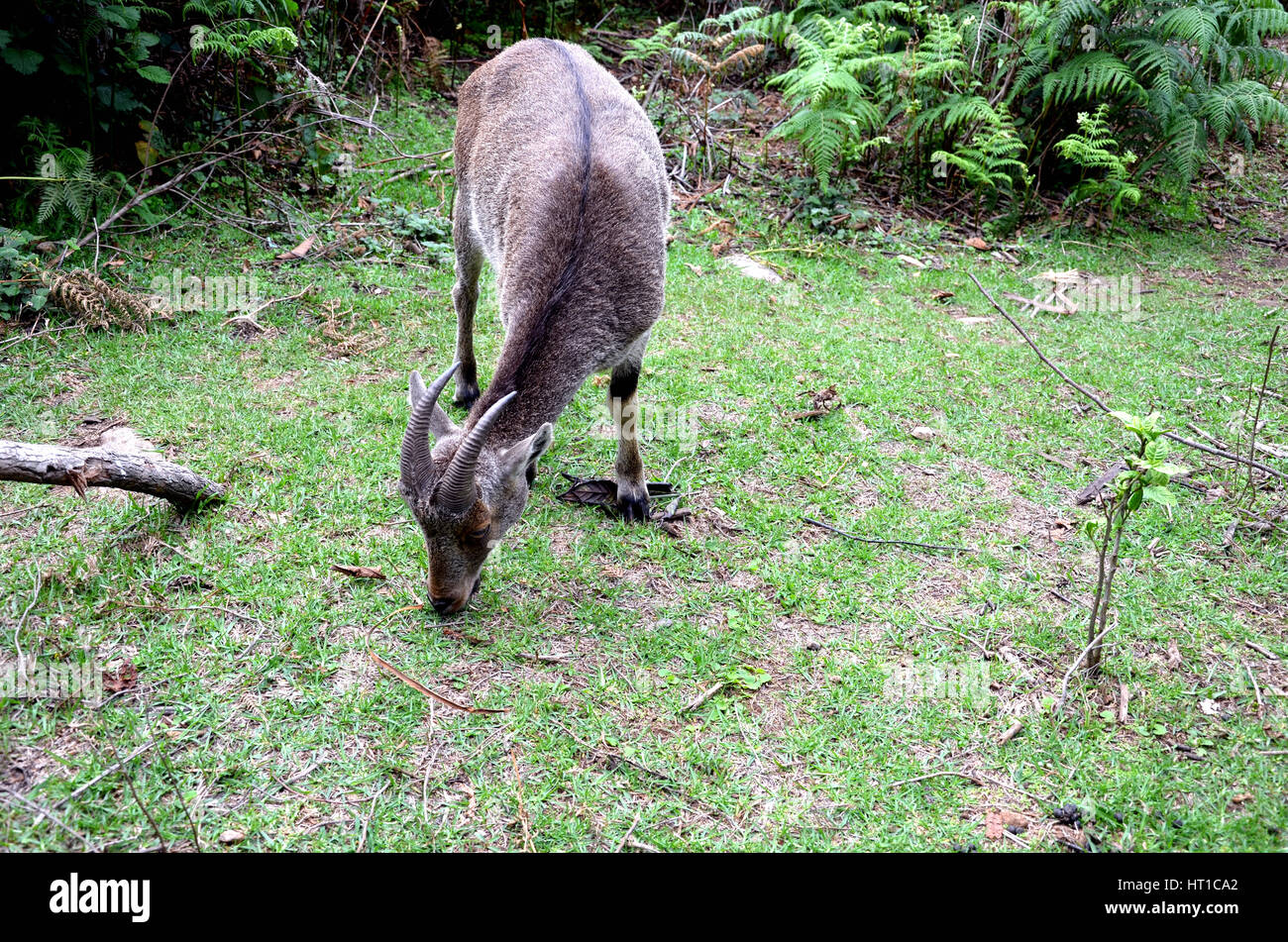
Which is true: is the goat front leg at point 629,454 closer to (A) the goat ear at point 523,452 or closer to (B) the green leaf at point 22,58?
(A) the goat ear at point 523,452

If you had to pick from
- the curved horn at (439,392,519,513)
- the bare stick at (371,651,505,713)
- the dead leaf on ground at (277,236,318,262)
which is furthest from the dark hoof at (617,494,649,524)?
the dead leaf on ground at (277,236,318,262)

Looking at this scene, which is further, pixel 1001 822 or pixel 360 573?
pixel 360 573

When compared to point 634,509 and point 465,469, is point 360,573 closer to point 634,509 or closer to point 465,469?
point 465,469

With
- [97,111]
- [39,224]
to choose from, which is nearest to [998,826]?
[39,224]

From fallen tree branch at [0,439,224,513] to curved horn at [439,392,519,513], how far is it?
1639mm

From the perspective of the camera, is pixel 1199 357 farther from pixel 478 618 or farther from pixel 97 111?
pixel 97 111

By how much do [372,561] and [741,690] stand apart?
2.10m

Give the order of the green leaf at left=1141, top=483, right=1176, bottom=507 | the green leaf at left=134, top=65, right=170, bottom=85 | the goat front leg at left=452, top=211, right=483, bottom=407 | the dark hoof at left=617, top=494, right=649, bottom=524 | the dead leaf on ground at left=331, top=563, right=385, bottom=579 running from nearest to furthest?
the green leaf at left=1141, top=483, right=1176, bottom=507 < the dead leaf on ground at left=331, top=563, right=385, bottom=579 < the dark hoof at left=617, top=494, right=649, bottom=524 < the goat front leg at left=452, top=211, right=483, bottom=407 < the green leaf at left=134, top=65, right=170, bottom=85

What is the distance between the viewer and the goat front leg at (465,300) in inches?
243

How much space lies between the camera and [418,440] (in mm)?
3818

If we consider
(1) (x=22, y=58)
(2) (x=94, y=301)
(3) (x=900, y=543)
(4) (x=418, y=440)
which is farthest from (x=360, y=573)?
(1) (x=22, y=58)

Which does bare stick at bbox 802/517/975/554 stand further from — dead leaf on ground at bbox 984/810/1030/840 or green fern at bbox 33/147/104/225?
green fern at bbox 33/147/104/225

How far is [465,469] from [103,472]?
1.76m

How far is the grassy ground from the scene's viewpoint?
3.43 meters
